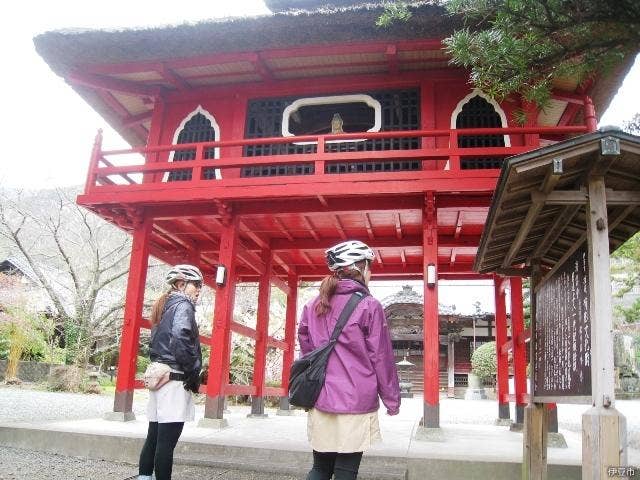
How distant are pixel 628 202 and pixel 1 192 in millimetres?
22827

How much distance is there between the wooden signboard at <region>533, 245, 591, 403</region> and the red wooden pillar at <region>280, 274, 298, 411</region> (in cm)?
679

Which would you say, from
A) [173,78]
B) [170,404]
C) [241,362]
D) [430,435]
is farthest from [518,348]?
[241,362]

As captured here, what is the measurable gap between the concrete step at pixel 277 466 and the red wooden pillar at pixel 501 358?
417cm

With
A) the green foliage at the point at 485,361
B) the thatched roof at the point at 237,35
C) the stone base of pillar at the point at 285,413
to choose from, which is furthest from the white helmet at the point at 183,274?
the green foliage at the point at 485,361

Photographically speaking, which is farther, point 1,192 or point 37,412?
point 1,192

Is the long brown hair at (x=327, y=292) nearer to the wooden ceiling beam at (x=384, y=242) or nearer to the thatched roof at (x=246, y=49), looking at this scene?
the thatched roof at (x=246, y=49)

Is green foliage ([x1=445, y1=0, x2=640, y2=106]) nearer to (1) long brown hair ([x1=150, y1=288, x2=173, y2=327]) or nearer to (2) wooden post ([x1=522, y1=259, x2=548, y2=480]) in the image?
(2) wooden post ([x1=522, y1=259, x2=548, y2=480])

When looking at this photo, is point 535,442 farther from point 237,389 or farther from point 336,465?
point 237,389

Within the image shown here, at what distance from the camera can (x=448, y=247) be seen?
29.0 feet

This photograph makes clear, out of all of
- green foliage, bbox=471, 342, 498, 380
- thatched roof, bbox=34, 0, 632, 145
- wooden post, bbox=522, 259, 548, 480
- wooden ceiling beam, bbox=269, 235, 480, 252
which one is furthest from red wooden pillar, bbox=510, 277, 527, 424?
green foliage, bbox=471, 342, 498, 380

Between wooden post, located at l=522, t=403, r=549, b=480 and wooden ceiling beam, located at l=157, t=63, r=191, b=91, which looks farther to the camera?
wooden ceiling beam, located at l=157, t=63, r=191, b=91

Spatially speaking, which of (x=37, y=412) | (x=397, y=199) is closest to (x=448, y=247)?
(x=397, y=199)

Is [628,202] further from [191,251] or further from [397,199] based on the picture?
[191,251]

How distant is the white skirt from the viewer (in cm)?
339
